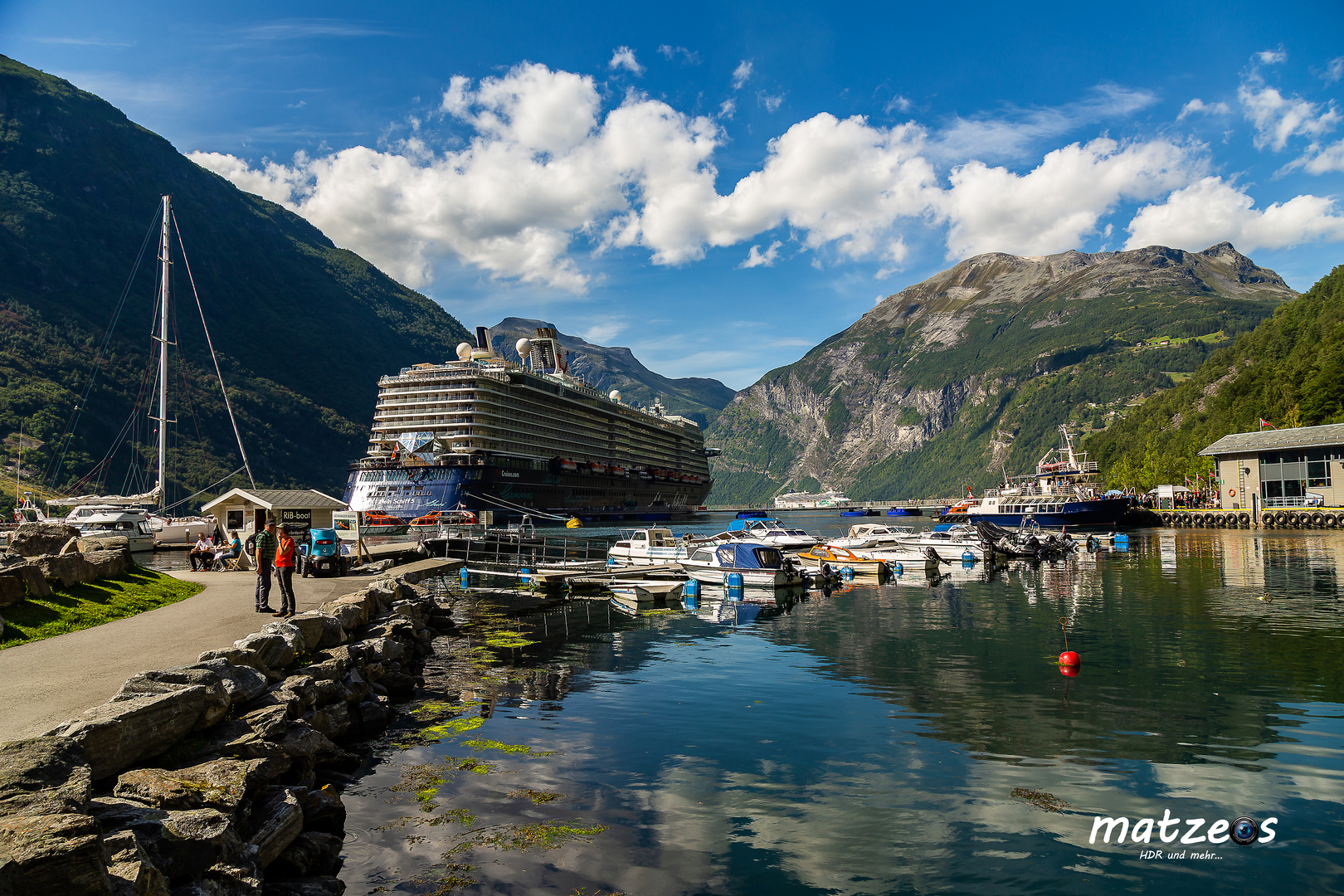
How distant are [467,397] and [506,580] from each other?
5976 centimetres

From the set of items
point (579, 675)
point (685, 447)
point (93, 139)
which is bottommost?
point (579, 675)

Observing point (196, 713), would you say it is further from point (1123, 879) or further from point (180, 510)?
point (180, 510)

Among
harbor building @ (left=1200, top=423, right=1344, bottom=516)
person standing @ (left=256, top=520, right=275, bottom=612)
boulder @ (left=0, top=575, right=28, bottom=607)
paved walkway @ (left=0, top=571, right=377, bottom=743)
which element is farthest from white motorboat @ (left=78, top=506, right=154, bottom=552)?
harbor building @ (left=1200, top=423, right=1344, bottom=516)

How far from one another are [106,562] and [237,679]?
12.1 meters

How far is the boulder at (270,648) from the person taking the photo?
1206 cm

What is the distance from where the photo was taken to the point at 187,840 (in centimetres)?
641

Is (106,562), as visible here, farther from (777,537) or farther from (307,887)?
(777,537)

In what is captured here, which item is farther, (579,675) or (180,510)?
(180,510)

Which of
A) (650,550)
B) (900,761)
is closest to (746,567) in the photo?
(650,550)

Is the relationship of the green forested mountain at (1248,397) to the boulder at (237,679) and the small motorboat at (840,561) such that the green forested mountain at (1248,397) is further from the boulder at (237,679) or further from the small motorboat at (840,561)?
the boulder at (237,679)

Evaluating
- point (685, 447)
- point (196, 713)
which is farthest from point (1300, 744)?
point (685, 447)

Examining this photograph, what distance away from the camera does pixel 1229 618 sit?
24.0 metres

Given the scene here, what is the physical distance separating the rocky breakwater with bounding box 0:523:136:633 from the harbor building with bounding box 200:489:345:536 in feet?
50.0

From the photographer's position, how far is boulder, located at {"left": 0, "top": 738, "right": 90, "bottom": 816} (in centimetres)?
547
